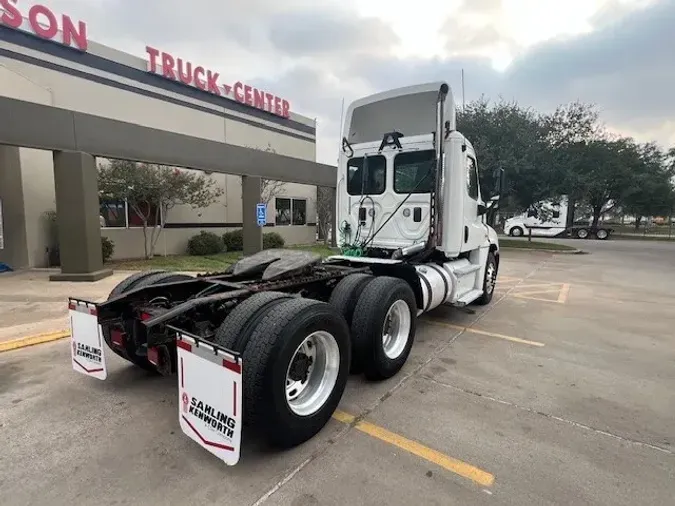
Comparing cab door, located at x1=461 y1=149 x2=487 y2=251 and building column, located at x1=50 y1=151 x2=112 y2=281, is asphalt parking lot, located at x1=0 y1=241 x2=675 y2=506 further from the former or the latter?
building column, located at x1=50 y1=151 x2=112 y2=281

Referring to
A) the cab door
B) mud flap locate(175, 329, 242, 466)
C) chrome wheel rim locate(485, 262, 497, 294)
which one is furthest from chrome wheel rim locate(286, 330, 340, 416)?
chrome wheel rim locate(485, 262, 497, 294)

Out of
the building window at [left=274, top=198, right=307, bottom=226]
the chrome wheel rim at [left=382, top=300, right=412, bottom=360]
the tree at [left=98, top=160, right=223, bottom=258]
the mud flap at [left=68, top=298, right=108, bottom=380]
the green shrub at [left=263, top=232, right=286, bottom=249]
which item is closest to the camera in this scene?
the mud flap at [left=68, top=298, right=108, bottom=380]

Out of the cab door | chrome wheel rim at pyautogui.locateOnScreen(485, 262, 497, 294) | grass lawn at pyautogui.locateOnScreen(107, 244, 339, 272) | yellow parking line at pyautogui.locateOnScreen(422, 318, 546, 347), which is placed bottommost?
yellow parking line at pyautogui.locateOnScreen(422, 318, 546, 347)

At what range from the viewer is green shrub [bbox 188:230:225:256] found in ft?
48.1

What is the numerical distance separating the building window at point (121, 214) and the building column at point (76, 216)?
4.06m

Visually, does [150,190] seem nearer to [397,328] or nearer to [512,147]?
[397,328]

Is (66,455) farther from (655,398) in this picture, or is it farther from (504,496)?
(655,398)

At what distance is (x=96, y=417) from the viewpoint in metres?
3.02

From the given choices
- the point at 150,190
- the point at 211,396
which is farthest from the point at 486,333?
the point at 150,190

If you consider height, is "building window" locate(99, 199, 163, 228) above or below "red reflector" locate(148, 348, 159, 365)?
above

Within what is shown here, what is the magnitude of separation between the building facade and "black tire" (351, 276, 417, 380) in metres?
11.3

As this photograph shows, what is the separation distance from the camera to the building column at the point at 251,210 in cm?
1308

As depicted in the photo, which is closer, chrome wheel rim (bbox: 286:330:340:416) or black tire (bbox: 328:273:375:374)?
chrome wheel rim (bbox: 286:330:340:416)

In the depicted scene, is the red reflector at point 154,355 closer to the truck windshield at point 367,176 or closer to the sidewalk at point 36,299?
the sidewalk at point 36,299
